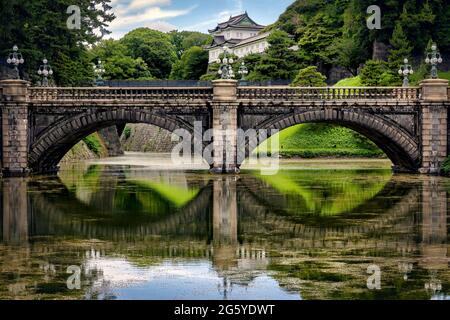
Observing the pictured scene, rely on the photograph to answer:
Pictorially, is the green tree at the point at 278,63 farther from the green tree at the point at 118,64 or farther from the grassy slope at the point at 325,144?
the green tree at the point at 118,64

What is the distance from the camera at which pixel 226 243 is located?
1875 cm

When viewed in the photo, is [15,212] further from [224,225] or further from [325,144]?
[325,144]

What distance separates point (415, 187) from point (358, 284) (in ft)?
74.9

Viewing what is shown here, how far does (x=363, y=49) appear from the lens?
268 ft

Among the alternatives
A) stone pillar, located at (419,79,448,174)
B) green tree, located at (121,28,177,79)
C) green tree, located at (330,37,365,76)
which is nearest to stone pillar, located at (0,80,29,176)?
stone pillar, located at (419,79,448,174)

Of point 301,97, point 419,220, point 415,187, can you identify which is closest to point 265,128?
point 301,97

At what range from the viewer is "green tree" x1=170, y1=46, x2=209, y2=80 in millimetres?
125125

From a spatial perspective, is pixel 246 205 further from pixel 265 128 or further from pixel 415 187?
pixel 265 128

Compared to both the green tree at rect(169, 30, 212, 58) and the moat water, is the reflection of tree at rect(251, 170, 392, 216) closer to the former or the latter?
the moat water

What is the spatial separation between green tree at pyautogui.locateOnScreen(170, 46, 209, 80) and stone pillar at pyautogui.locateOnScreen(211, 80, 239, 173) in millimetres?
78332

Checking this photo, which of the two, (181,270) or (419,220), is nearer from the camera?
(181,270)

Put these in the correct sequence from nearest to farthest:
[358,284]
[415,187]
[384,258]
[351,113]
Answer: [358,284] → [384,258] → [415,187] → [351,113]

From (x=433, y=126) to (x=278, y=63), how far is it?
42045 millimetres

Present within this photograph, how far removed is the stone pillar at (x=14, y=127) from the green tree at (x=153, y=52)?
83781mm
